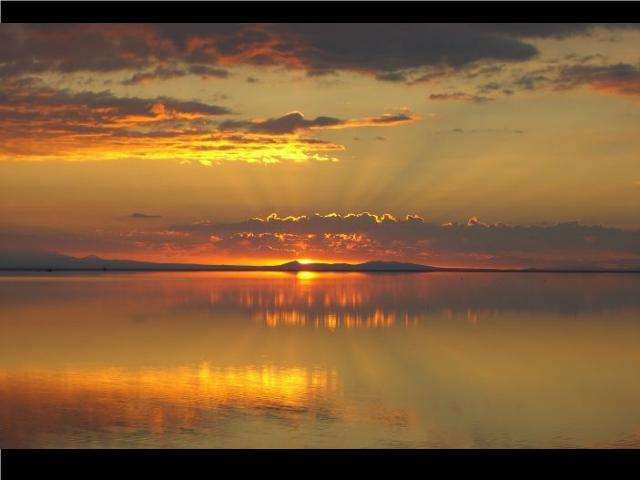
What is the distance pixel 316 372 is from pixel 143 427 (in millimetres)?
11239

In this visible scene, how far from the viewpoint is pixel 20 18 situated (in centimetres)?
1803

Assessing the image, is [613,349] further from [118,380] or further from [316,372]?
[118,380]

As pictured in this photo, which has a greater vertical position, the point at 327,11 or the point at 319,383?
the point at 327,11

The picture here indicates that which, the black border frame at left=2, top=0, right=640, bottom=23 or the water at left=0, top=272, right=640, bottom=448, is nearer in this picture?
the black border frame at left=2, top=0, right=640, bottom=23

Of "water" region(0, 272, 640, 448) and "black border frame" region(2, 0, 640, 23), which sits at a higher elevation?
"black border frame" region(2, 0, 640, 23)

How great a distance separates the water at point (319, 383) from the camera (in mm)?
23172

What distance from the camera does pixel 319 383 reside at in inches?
1214

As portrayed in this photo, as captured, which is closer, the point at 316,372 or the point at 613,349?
the point at 316,372

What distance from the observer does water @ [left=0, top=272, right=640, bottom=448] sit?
23.2 meters

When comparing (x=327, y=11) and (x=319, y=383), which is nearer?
(x=327, y=11)

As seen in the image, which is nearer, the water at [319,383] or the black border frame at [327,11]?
the black border frame at [327,11]
